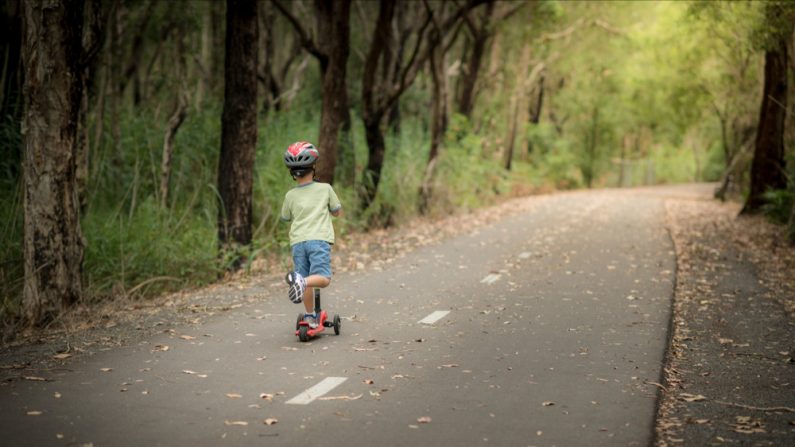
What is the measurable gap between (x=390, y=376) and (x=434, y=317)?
277 centimetres

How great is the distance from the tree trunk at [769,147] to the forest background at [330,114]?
0.06 metres

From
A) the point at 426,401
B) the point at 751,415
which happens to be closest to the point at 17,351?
the point at 426,401

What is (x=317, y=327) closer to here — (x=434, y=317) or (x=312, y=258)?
(x=312, y=258)

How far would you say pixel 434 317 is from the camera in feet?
32.2

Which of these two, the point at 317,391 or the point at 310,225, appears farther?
the point at 310,225

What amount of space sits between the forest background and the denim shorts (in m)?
2.94

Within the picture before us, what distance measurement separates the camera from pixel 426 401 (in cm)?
637

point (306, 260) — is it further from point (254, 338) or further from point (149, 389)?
point (149, 389)

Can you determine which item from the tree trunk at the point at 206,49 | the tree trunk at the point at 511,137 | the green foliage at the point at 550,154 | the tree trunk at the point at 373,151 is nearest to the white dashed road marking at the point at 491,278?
Result: the tree trunk at the point at 373,151

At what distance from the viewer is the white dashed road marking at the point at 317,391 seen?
6293 millimetres

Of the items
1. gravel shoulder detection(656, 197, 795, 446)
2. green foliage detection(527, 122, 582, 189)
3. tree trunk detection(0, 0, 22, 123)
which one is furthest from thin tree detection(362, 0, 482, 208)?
green foliage detection(527, 122, 582, 189)

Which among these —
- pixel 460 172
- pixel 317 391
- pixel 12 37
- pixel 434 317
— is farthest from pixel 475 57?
pixel 317 391

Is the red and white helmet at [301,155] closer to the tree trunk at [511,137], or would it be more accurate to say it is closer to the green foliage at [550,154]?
the tree trunk at [511,137]

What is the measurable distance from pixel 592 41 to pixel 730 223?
19895 millimetres
